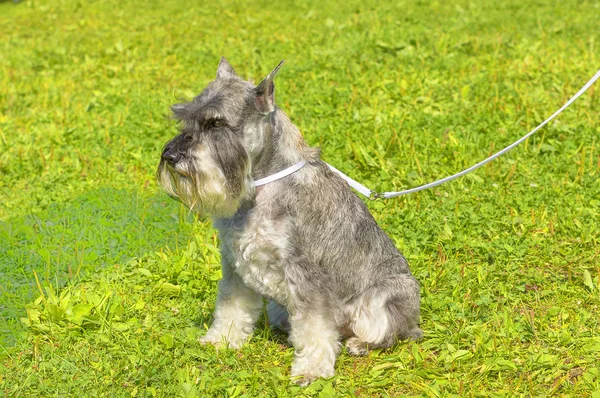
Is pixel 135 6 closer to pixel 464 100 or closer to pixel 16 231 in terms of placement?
pixel 464 100

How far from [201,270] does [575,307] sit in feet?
10.2

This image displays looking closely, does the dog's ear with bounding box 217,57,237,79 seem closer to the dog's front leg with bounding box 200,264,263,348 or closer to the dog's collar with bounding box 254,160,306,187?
the dog's collar with bounding box 254,160,306,187

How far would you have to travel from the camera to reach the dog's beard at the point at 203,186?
470 cm

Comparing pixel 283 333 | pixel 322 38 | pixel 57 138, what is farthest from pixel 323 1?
pixel 283 333

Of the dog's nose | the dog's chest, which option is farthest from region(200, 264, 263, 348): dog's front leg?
the dog's nose

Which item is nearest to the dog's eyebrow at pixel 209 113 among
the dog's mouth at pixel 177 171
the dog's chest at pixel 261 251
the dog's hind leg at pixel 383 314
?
the dog's mouth at pixel 177 171

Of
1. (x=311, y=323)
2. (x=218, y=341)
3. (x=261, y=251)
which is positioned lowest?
(x=218, y=341)

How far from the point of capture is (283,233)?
16.3 feet

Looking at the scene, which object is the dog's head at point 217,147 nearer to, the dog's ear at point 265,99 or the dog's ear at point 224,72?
the dog's ear at point 265,99

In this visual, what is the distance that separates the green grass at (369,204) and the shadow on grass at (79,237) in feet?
0.07

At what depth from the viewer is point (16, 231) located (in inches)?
277

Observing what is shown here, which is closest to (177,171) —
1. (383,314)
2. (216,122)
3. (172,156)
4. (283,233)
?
(172,156)

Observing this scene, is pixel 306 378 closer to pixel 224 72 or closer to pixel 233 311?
pixel 233 311

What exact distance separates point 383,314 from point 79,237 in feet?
10.5
